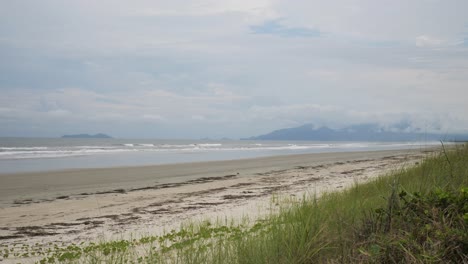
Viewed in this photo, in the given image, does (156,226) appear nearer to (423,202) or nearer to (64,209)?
(64,209)

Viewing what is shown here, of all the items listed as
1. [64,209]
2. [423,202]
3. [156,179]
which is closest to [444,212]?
[423,202]

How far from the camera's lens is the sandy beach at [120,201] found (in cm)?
945

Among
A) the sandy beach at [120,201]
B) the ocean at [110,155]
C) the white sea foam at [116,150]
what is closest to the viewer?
the sandy beach at [120,201]

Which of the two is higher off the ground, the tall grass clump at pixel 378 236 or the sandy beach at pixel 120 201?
the tall grass clump at pixel 378 236

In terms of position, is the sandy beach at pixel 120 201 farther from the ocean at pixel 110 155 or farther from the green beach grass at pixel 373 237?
the ocean at pixel 110 155

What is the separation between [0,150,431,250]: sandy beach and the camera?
31.0ft

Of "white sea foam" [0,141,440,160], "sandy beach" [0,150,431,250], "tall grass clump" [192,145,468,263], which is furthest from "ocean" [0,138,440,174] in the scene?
"sandy beach" [0,150,431,250]

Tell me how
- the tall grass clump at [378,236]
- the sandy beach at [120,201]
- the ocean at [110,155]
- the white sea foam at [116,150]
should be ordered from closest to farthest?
the tall grass clump at [378,236]
the sandy beach at [120,201]
the ocean at [110,155]
the white sea foam at [116,150]

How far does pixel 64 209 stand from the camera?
12.2m

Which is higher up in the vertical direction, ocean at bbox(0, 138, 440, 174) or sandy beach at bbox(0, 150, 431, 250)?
ocean at bbox(0, 138, 440, 174)

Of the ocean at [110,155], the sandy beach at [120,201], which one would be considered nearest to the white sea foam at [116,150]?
the ocean at [110,155]

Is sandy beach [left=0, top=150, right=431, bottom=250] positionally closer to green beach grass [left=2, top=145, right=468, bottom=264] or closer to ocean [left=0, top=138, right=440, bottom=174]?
green beach grass [left=2, top=145, right=468, bottom=264]

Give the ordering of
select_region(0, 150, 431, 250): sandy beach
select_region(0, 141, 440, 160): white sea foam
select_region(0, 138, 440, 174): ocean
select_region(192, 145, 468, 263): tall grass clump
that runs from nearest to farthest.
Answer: select_region(192, 145, 468, 263): tall grass clump < select_region(0, 150, 431, 250): sandy beach < select_region(0, 138, 440, 174): ocean < select_region(0, 141, 440, 160): white sea foam

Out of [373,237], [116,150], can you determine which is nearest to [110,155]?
[116,150]
